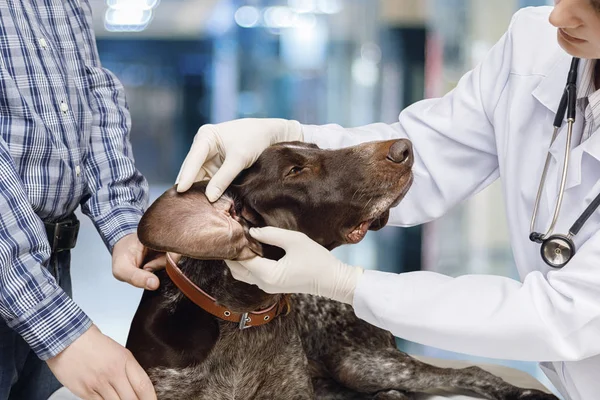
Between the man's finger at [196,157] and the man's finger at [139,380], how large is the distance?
0.41 metres

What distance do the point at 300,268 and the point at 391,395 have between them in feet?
2.67

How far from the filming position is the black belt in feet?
6.38

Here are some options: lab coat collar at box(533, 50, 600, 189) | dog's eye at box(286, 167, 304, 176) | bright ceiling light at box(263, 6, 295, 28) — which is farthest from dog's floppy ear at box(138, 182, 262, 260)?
bright ceiling light at box(263, 6, 295, 28)

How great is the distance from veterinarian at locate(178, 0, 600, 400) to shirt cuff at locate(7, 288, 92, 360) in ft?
1.25

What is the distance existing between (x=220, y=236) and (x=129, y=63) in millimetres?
4176

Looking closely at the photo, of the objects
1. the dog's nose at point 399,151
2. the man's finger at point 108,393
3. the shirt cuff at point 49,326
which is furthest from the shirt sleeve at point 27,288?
the dog's nose at point 399,151

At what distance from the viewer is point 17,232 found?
1.65m

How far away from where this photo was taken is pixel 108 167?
2166 millimetres

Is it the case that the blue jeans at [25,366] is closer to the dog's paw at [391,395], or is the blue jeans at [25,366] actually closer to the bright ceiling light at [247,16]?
the dog's paw at [391,395]

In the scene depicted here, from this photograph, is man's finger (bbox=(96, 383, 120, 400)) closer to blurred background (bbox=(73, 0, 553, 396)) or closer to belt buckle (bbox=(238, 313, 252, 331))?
belt buckle (bbox=(238, 313, 252, 331))

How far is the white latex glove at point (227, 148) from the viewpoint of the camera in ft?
5.82

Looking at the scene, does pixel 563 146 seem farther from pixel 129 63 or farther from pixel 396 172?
pixel 129 63

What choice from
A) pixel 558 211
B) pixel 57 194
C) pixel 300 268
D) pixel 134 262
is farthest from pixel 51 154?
pixel 558 211

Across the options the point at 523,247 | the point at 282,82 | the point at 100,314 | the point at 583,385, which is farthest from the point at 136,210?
the point at 282,82
